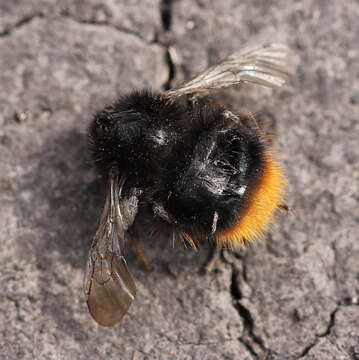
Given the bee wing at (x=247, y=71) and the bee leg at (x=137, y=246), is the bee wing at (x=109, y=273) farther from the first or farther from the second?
the bee wing at (x=247, y=71)

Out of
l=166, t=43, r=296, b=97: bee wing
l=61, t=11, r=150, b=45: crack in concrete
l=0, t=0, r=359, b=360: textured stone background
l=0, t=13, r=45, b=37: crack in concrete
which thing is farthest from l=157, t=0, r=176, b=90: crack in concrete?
l=0, t=13, r=45, b=37: crack in concrete

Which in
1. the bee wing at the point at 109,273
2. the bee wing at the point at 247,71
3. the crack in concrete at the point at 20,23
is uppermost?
the bee wing at the point at 247,71

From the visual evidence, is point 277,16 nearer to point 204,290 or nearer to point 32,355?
point 204,290

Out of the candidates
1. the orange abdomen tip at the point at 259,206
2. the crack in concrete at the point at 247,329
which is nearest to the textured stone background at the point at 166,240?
the crack in concrete at the point at 247,329

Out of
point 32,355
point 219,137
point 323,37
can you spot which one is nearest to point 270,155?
point 219,137

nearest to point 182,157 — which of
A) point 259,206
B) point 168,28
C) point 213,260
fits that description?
point 259,206
